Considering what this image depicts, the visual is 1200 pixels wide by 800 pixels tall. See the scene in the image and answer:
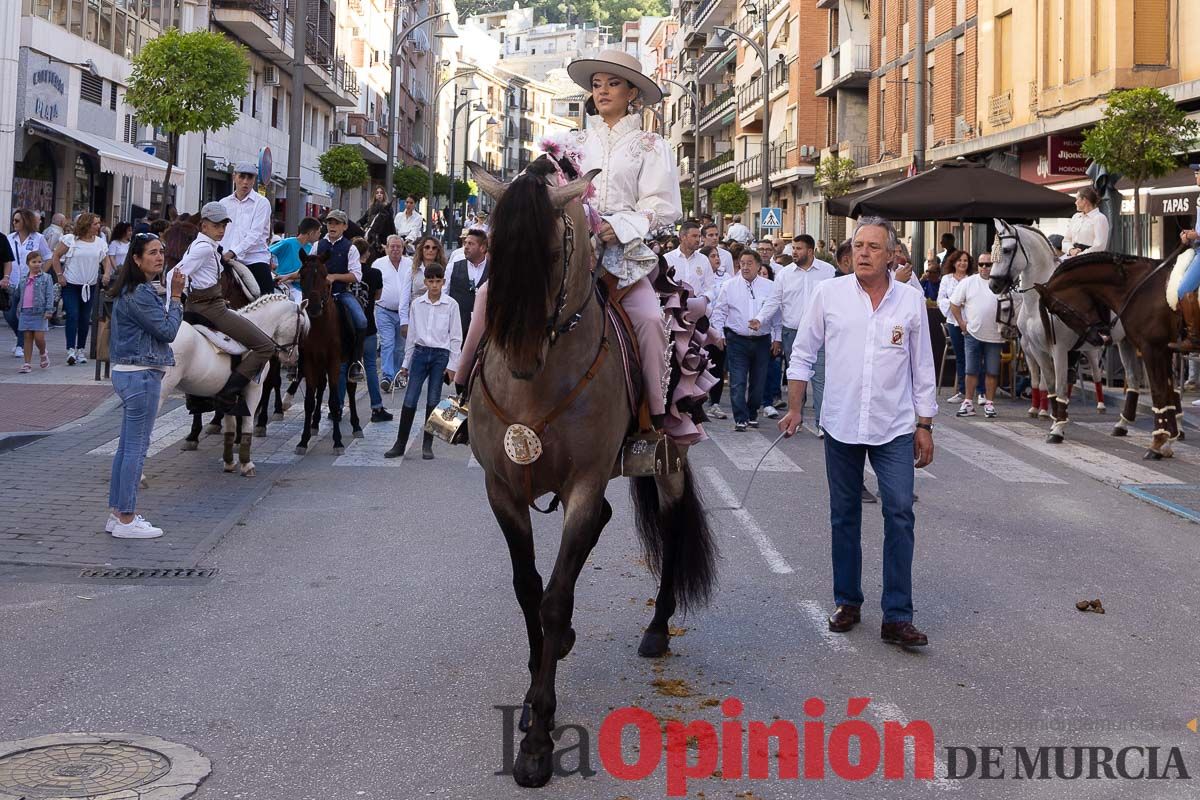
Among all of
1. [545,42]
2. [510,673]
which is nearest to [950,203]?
[510,673]

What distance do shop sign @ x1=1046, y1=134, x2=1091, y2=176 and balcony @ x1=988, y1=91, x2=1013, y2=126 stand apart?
417cm

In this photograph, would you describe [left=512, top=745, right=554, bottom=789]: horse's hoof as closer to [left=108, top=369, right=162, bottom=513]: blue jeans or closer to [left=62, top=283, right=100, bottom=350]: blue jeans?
[left=108, top=369, right=162, bottom=513]: blue jeans

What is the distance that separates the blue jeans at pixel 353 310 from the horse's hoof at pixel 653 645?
8314 mm

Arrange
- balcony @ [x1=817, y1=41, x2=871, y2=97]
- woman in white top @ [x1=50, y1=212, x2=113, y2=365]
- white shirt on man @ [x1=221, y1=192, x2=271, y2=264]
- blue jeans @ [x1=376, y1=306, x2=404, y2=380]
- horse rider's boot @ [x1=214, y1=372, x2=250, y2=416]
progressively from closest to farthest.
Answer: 1. horse rider's boot @ [x1=214, y1=372, x2=250, y2=416]
2. white shirt on man @ [x1=221, y1=192, x2=271, y2=264]
3. blue jeans @ [x1=376, y1=306, x2=404, y2=380]
4. woman in white top @ [x1=50, y1=212, x2=113, y2=365]
5. balcony @ [x1=817, y1=41, x2=871, y2=97]

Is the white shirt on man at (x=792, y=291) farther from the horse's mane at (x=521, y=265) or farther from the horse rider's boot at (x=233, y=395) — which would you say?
the horse's mane at (x=521, y=265)

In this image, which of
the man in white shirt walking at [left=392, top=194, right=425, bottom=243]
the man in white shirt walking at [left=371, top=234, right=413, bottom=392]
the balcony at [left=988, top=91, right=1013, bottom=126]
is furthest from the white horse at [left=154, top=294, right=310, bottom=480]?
the balcony at [left=988, top=91, right=1013, bottom=126]

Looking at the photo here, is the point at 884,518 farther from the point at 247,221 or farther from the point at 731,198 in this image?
the point at 731,198

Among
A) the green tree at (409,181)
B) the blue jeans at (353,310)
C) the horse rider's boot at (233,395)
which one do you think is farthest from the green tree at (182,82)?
the green tree at (409,181)

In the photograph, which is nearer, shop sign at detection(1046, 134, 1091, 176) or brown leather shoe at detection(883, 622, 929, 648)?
brown leather shoe at detection(883, 622, 929, 648)

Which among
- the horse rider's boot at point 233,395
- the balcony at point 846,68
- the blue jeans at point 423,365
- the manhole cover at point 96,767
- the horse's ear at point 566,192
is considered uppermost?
the balcony at point 846,68

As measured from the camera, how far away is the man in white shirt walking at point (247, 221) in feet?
44.6

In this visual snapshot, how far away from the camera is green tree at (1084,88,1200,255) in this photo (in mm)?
18750

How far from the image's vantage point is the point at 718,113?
76.9m

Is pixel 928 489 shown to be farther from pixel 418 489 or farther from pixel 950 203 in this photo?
pixel 950 203
